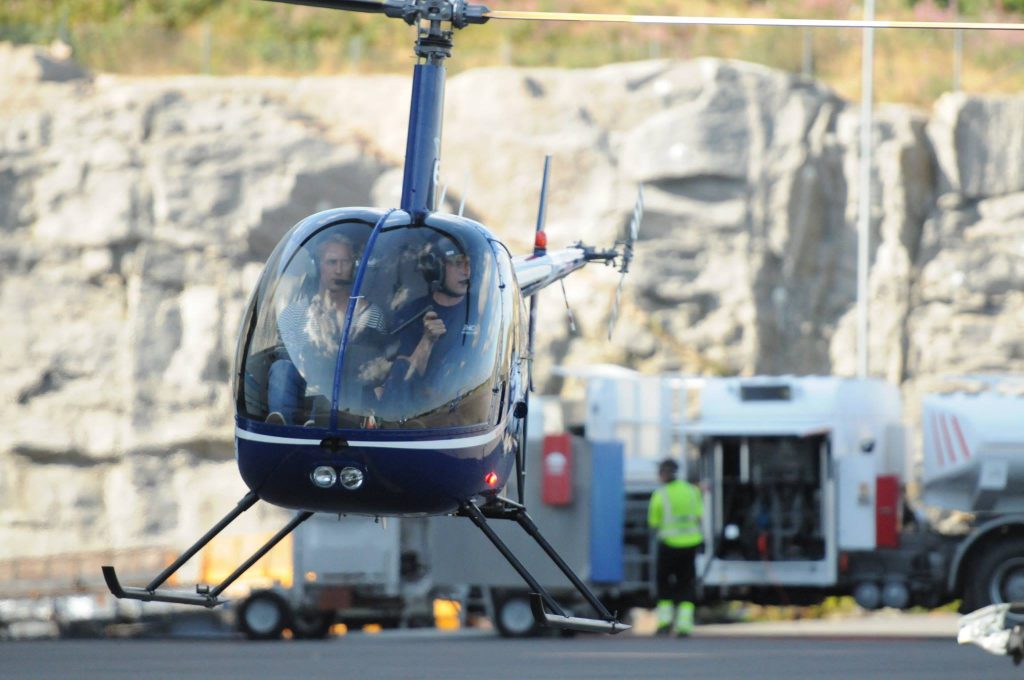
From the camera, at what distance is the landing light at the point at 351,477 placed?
801 cm

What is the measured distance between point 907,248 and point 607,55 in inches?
303

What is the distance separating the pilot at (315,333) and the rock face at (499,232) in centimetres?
1939

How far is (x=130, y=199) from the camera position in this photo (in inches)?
1136

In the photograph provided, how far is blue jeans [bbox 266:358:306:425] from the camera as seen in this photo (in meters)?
8.04

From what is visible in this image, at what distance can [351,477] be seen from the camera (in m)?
8.02

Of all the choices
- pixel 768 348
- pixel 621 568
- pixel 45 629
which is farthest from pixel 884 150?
pixel 45 629

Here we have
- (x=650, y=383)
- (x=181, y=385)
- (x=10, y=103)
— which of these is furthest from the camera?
(x=10, y=103)

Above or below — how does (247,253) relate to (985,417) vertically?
above

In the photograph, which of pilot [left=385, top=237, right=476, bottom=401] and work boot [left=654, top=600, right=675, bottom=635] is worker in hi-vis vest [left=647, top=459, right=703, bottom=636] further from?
pilot [left=385, top=237, right=476, bottom=401]

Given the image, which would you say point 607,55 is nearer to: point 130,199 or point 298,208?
point 298,208

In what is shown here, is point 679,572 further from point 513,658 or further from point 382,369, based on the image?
point 382,369

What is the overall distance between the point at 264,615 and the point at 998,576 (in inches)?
316

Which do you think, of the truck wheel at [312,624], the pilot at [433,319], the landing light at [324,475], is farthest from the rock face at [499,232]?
the landing light at [324,475]

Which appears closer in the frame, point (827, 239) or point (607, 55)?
point (827, 239)
